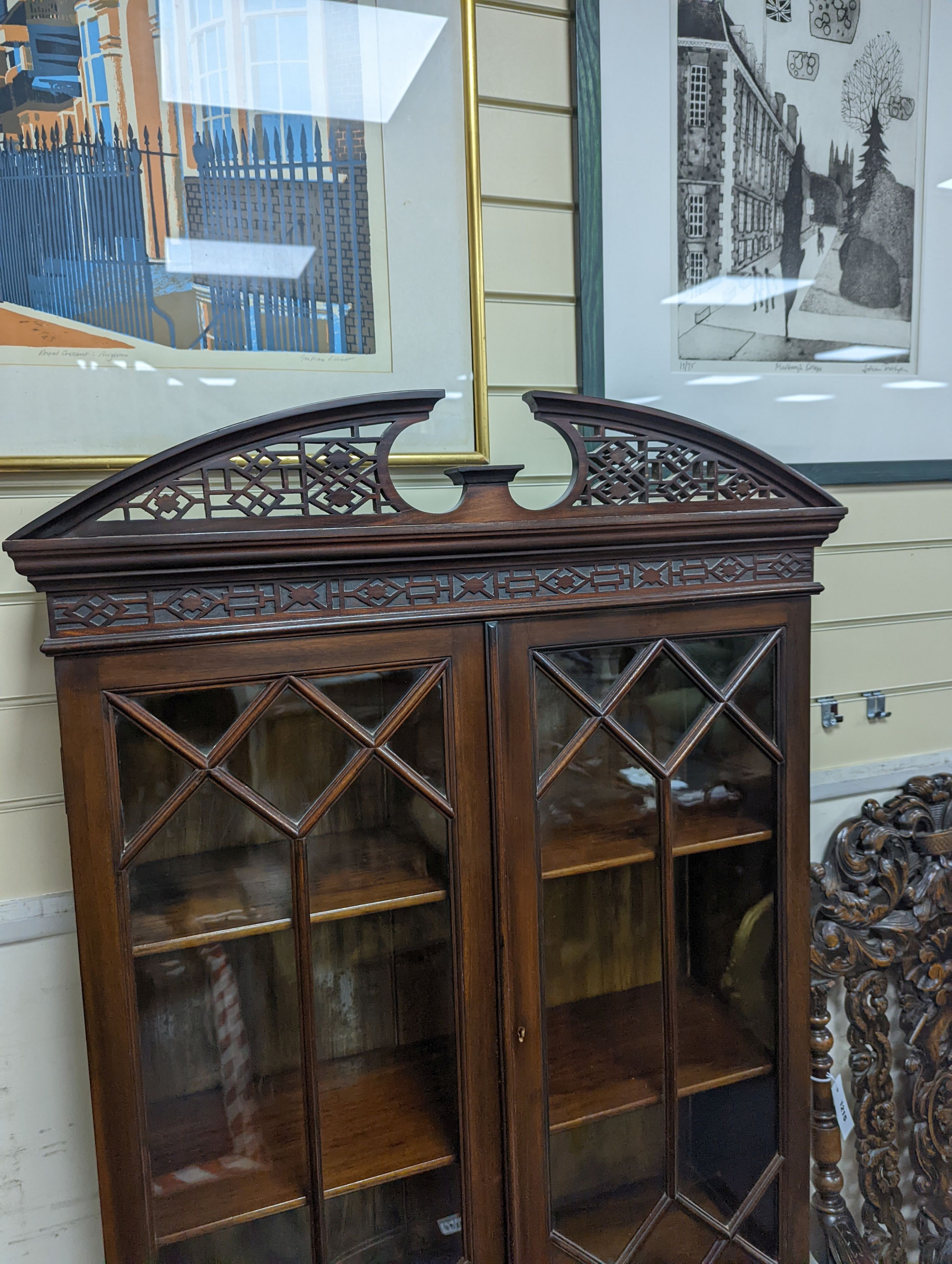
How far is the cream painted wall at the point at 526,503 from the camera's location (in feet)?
3.56

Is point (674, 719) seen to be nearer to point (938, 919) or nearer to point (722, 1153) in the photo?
point (722, 1153)

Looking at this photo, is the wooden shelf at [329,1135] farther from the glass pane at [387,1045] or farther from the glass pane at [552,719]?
the glass pane at [552,719]

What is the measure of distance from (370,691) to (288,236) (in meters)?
0.64

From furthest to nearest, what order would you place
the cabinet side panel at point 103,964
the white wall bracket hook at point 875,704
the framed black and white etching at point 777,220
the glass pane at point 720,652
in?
the white wall bracket hook at point 875,704
the framed black and white etching at point 777,220
the glass pane at point 720,652
the cabinet side panel at point 103,964

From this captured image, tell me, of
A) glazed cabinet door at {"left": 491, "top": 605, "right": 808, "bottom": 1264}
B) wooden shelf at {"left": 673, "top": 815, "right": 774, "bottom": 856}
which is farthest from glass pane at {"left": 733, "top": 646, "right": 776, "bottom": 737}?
wooden shelf at {"left": 673, "top": 815, "right": 774, "bottom": 856}

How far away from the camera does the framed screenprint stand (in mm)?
1044

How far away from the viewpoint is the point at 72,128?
104 centimetres

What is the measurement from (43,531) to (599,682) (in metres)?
0.59

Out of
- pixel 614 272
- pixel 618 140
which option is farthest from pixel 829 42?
pixel 614 272

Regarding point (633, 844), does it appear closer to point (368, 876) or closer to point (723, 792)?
point (723, 792)

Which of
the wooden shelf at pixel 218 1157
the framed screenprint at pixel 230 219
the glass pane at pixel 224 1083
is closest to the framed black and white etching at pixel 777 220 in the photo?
the framed screenprint at pixel 230 219

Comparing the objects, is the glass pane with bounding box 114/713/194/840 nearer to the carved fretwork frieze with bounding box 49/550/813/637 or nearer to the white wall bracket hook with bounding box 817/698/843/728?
the carved fretwork frieze with bounding box 49/550/813/637

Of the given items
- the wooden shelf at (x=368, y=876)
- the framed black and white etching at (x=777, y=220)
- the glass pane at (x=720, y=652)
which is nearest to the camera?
the wooden shelf at (x=368, y=876)

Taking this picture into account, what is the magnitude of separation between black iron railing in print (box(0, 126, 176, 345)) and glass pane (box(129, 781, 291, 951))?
2.03ft
